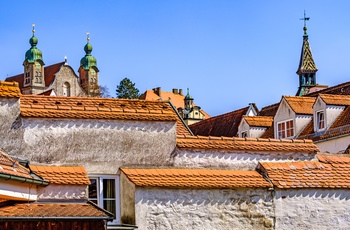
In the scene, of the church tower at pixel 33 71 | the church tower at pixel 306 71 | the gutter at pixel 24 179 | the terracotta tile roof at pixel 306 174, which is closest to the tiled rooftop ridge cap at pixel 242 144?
the terracotta tile roof at pixel 306 174

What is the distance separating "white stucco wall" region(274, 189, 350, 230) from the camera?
61.8 ft

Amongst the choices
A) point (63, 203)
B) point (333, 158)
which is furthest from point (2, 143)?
point (333, 158)

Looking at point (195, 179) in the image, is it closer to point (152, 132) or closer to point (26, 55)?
point (152, 132)

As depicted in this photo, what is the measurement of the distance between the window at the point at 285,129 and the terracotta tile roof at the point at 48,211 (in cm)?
3859

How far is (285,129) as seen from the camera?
54.7 metres

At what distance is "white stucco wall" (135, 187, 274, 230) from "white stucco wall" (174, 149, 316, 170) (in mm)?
753

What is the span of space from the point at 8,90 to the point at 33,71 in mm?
149292

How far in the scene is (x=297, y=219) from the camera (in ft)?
62.0

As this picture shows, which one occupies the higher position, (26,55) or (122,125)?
(26,55)

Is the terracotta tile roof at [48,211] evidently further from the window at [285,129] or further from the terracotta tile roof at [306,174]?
the window at [285,129]

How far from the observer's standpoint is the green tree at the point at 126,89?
4153 inches

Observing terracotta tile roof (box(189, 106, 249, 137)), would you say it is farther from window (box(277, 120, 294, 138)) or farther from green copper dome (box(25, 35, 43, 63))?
green copper dome (box(25, 35, 43, 63))

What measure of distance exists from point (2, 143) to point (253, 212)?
537 centimetres

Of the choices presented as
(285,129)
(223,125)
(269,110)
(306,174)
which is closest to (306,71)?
(269,110)
